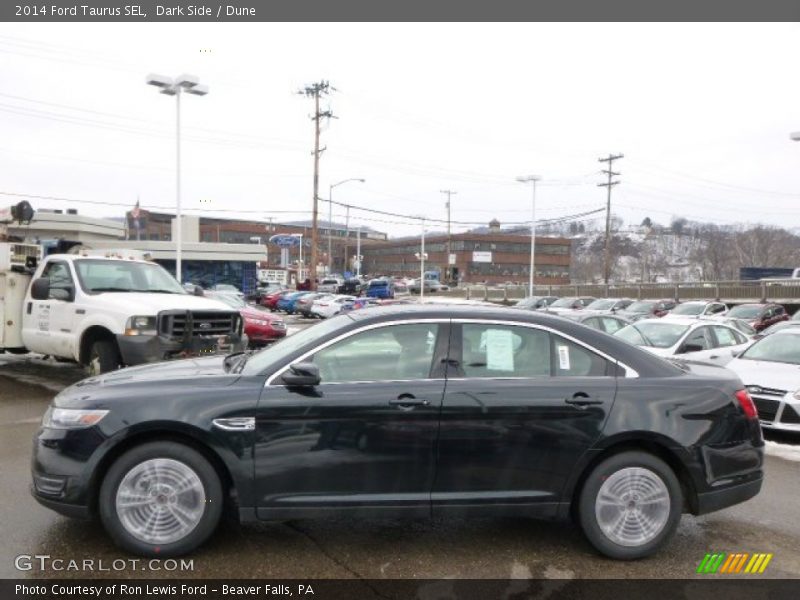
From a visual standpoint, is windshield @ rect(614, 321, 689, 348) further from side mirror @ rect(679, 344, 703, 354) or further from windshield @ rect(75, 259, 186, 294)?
windshield @ rect(75, 259, 186, 294)

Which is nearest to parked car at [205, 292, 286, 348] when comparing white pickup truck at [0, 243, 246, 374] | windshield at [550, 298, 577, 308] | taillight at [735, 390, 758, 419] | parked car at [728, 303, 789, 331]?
white pickup truck at [0, 243, 246, 374]

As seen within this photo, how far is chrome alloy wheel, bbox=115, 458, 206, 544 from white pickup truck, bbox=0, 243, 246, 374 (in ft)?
15.8

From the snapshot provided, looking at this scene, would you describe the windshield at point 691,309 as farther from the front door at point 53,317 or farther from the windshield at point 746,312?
the front door at point 53,317

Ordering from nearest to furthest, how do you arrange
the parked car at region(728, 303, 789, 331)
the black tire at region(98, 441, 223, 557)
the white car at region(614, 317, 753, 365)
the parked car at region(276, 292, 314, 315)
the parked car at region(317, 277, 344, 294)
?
the black tire at region(98, 441, 223, 557) < the white car at region(614, 317, 753, 365) < the parked car at region(728, 303, 789, 331) < the parked car at region(276, 292, 314, 315) < the parked car at region(317, 277, 344, 294)

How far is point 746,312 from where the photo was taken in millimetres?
25625

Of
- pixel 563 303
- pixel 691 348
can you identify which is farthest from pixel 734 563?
Result: pixel 563 303

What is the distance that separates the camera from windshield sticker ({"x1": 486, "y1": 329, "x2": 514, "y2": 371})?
419cm

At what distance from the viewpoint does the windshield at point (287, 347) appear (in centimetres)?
416

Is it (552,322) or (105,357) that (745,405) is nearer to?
(552,322)

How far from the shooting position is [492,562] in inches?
157

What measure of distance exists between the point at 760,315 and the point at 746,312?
2.31 ft

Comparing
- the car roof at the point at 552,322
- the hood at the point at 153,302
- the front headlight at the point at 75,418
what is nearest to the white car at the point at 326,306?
the hood at the point at 153,302

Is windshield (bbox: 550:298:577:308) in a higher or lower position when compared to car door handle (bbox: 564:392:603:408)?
lower

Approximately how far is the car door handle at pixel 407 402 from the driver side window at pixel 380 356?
0.14m
